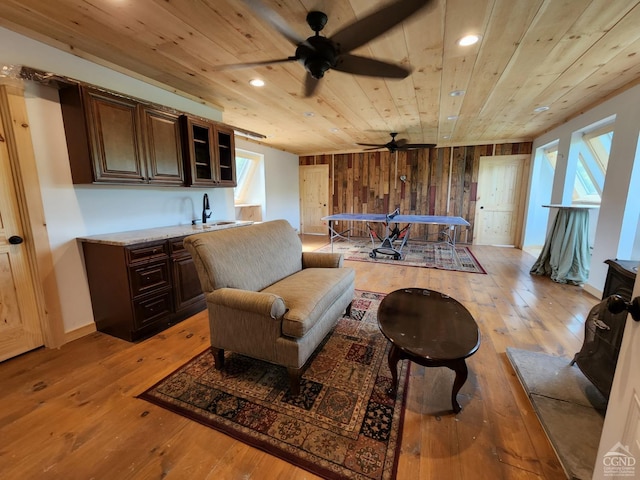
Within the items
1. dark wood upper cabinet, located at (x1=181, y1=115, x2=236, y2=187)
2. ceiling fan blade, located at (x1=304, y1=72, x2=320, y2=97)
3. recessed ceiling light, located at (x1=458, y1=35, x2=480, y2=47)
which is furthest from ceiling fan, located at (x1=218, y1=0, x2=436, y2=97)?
dark wood upper cabinet, located at (x1=181, y1=115, x2=236, y2=187)

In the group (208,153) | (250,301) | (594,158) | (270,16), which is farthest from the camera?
(594,158)

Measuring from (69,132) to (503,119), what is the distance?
18.1 feet

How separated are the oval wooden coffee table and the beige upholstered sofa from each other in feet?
1.49

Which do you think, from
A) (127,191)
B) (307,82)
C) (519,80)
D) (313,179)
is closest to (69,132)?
(127,191)

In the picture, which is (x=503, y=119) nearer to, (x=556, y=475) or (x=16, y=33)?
(x=556, y=475)

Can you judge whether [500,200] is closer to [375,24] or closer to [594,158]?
[594,158]

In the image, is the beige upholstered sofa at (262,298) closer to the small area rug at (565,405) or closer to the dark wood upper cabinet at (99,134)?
the dark wood upper cabinet at (99,134)

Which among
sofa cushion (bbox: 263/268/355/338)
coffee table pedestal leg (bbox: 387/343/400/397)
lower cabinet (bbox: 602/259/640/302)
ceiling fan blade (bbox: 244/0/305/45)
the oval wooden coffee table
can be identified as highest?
ceiling fan blade (bbox: 244/0/305/45)

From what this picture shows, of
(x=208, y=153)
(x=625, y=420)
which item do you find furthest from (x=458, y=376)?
(x=208, y=153)

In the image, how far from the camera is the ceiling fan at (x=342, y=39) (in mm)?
1325

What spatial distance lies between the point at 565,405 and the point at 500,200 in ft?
18.9

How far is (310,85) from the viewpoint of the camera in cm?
273

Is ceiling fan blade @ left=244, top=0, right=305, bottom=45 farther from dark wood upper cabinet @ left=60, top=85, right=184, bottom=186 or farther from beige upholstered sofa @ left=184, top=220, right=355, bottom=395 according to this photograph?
dark wood upper cabinet @ left=60, top=85, right=184, bottom=186

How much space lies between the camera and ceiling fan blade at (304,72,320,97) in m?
2.56
